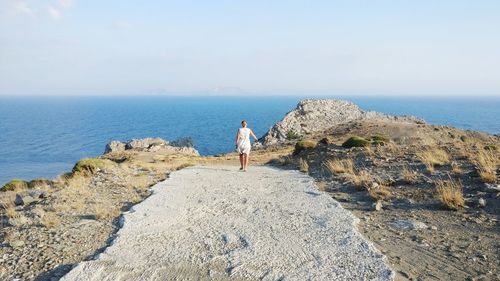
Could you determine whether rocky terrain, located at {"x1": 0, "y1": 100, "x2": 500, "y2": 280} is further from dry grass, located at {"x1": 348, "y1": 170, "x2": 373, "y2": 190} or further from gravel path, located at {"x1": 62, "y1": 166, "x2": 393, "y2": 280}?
gravel path, located at {"x1": 62, "y1": 166, "x2": 393, "y2": 280}

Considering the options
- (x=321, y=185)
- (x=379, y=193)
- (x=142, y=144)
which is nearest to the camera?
(x=379, y=193)

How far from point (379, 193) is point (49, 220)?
877 centimetres

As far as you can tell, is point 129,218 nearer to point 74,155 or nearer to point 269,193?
point 269,193

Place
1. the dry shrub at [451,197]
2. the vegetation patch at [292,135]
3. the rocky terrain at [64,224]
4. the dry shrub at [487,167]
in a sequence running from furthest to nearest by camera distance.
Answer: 1. the vegetation patch at [292,135]
2. the dry shrub at [487,167]
3. the dry shrub at [451,197]
4. the rocky terrain at [64,224]

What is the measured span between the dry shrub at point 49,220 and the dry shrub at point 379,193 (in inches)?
328

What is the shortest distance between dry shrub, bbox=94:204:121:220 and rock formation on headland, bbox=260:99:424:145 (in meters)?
38.4

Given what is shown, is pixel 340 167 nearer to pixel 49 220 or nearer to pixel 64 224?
pixel 64 224

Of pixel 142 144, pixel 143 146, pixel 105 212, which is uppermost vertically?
pixel 105 212

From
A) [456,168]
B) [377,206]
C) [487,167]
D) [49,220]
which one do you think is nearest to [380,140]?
[456,168]

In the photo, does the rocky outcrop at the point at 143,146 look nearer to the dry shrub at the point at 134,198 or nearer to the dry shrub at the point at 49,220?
the dry shrub at the point at 134,198

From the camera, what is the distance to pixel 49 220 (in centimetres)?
1011

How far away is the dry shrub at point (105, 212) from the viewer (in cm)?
1061

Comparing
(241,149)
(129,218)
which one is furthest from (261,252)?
(241,149)

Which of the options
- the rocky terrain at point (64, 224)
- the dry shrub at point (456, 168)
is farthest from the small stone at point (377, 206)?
the rocky terrain at point (64, 224)
